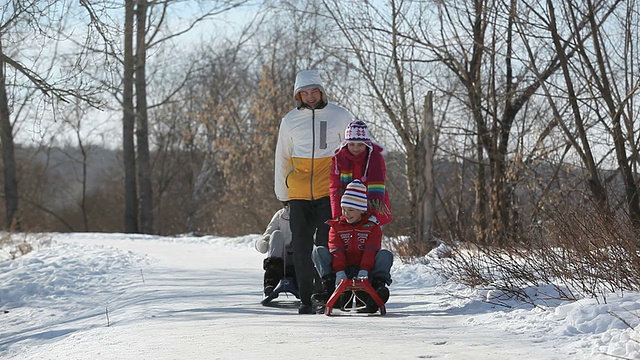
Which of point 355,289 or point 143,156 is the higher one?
point 143,156

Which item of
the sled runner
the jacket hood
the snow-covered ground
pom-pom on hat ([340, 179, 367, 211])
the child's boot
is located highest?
the jacket hood

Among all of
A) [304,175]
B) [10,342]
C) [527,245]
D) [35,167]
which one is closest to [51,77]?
[10,342]

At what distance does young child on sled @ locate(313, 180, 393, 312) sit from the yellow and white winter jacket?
23.4 inches

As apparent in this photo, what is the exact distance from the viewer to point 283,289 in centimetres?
841

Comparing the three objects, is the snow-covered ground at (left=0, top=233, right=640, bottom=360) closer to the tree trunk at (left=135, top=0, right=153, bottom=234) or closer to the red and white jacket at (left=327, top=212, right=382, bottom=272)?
the red and white jacket at (left=327, top=212, right=382, bottom=272)

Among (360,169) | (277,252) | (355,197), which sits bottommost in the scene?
(277,252)

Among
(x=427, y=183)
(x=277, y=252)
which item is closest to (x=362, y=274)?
(x=277, y=252)

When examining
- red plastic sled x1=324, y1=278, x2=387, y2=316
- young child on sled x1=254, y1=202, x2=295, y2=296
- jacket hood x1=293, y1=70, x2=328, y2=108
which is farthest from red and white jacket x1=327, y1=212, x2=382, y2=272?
Answer: young child on sled x1=254, y1=202, x2=295, y2=296

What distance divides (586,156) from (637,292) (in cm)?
691

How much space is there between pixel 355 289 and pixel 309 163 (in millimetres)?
1359

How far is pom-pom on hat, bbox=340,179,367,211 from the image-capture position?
22.7ft

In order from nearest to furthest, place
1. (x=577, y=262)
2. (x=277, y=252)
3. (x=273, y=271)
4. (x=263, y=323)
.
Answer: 1. (x=263, y=323)
2. (x=577, y=262)
3. (x=273, y=271)
4. (x=277, y=252)

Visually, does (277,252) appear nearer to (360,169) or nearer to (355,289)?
(360,169)

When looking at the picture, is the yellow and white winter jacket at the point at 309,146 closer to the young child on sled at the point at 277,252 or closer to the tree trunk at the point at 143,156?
the young child on sled at the point at 277,252
